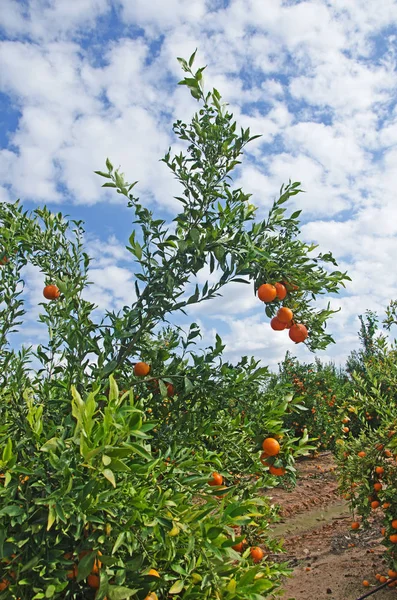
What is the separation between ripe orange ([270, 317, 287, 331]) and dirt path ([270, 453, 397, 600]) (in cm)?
222

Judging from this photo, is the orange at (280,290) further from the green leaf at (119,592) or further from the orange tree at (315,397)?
the orange tree at (315,397)

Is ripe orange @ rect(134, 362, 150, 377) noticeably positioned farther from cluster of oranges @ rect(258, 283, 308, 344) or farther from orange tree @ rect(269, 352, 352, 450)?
orange tree @ rect(269, 352, 352, 450)

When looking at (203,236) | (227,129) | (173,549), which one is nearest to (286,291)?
(203,236)

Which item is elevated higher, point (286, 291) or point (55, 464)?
point (286, 291)

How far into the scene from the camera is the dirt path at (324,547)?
432 centimetres

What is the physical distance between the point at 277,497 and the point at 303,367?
17.7 ft

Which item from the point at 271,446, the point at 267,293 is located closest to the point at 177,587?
the point at 271,446

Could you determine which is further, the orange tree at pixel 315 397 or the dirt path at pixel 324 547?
the orange tree at pixel 315 397

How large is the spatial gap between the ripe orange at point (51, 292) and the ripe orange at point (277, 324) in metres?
1.24

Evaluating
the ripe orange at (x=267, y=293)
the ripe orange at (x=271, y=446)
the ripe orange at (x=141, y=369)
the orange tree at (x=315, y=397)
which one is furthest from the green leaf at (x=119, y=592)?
the orange tree at (x=315, y=397)

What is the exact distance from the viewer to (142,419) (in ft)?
6.98

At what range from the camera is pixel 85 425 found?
1435 millimetres

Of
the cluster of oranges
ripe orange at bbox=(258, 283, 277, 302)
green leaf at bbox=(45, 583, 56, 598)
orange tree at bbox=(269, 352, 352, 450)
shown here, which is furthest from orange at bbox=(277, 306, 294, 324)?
orange tree at bbox=(269, 352, 352, 450)

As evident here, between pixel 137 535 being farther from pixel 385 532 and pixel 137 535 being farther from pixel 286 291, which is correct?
pixel 385 532
